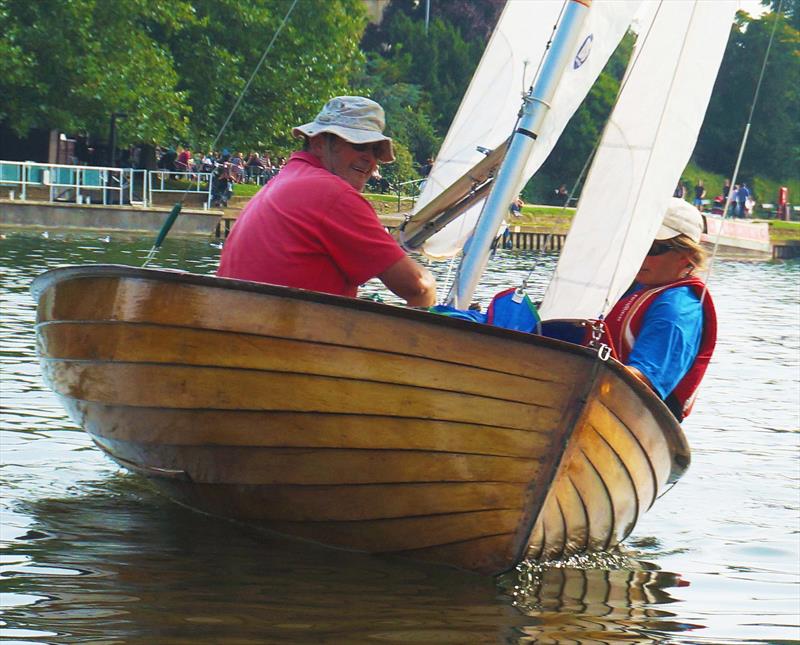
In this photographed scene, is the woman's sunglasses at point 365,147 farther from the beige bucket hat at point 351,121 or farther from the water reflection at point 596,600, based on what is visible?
the water reflection at point 596,600

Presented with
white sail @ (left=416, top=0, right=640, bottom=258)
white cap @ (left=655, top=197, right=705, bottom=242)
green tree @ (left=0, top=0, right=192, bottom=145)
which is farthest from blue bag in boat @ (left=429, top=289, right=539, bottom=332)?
green tree @ (left=0, top=0, right=192, bottom=145)

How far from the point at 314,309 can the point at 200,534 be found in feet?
5.23

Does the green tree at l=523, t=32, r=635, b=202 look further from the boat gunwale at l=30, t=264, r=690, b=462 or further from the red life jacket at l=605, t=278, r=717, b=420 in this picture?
the boat gunwale at l=30, t=264, r=690, b=462

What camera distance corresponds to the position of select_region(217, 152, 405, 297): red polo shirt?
235 inches

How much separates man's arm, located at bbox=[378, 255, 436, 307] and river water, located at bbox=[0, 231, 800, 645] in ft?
3.55

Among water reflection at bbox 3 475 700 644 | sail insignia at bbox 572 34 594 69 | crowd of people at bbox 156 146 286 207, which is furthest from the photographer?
crowd of people at bbox 156 146 286 207

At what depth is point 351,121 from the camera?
6227 millimetres

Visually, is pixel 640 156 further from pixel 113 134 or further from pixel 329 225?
pixel 113 134

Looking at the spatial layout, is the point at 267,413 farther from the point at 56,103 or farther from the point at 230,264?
the point at 56,103

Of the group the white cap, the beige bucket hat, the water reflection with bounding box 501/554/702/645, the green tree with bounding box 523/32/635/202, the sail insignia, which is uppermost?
the green tree with bounding box 523/32/635/202

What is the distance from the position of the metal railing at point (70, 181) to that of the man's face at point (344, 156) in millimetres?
29907

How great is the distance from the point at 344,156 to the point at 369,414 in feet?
3.66

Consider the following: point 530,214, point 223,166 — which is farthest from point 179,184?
point 530,214

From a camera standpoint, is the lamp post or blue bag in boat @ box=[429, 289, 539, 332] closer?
blue bag in boat @ box=[429, 289, 539, 332]
